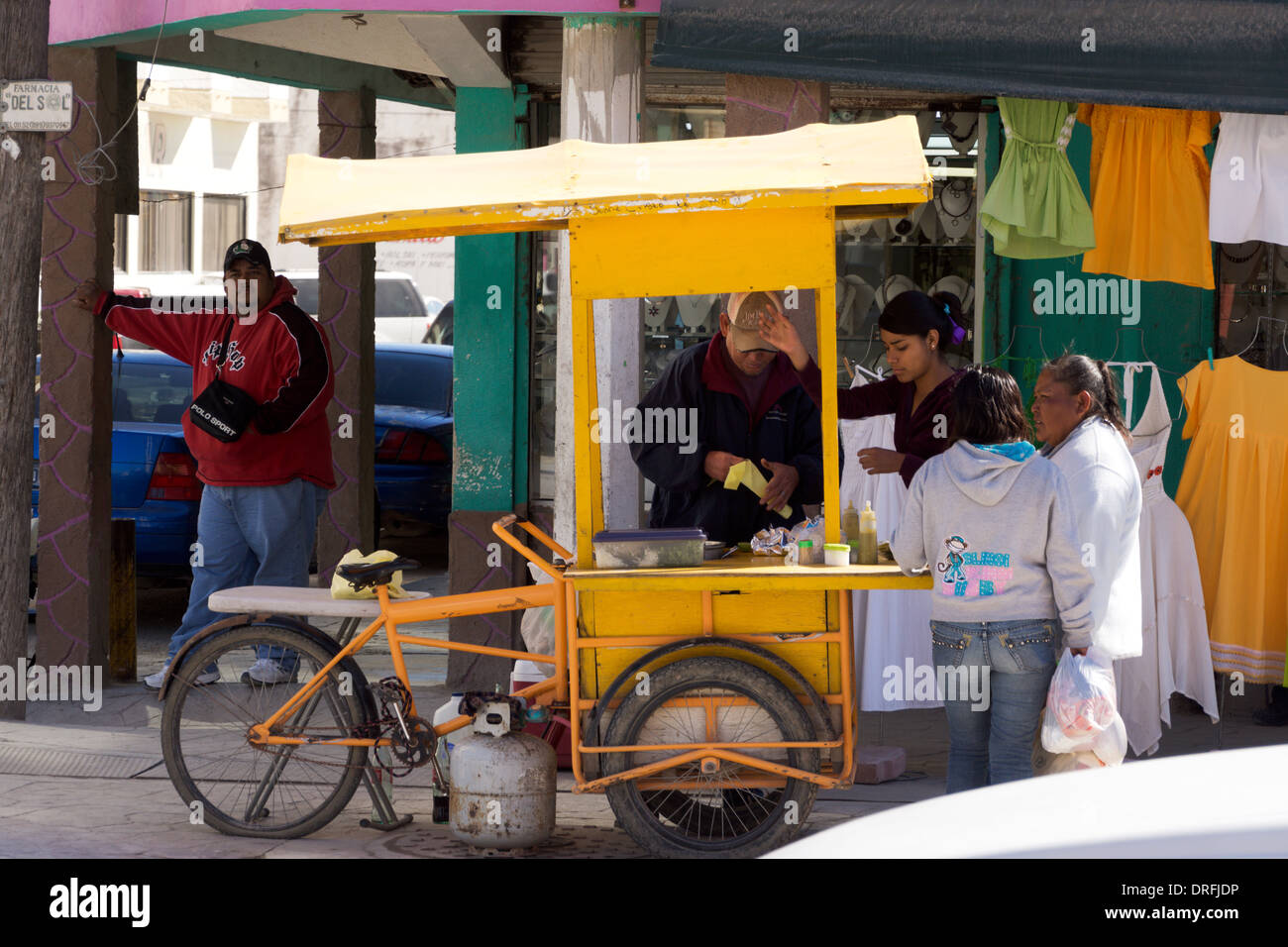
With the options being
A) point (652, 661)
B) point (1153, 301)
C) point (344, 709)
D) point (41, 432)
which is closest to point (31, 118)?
point (41, 432)

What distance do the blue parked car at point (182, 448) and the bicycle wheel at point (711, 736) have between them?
4.31m

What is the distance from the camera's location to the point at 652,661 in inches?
198

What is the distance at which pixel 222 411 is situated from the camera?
7.08 meters

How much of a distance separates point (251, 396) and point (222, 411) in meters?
0.18

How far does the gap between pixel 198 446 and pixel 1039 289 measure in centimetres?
441

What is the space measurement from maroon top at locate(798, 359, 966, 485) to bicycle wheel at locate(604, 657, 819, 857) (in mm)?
997

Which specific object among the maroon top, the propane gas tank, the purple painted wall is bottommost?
the propane gas tank

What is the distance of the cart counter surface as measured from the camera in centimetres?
486

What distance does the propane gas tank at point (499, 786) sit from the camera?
16.8ft

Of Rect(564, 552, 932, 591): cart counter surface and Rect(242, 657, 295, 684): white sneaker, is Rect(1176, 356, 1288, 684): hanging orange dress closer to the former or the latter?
Rect(564, 552, 932, 591): cart counter surface

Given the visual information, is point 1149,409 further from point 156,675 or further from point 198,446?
point 156,675

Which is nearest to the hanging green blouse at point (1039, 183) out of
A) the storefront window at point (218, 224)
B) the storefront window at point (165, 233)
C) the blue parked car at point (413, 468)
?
the blue parked car at point (413, 468)

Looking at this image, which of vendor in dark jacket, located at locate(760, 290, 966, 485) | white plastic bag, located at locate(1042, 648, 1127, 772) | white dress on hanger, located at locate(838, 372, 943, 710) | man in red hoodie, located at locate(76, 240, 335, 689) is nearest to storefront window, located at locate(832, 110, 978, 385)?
white dress on hanger, located at locate(838, 372, 943, 710)

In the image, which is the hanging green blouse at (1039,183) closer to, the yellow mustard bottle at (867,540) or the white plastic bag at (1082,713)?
the yellow mustard bottle at (867,540)
